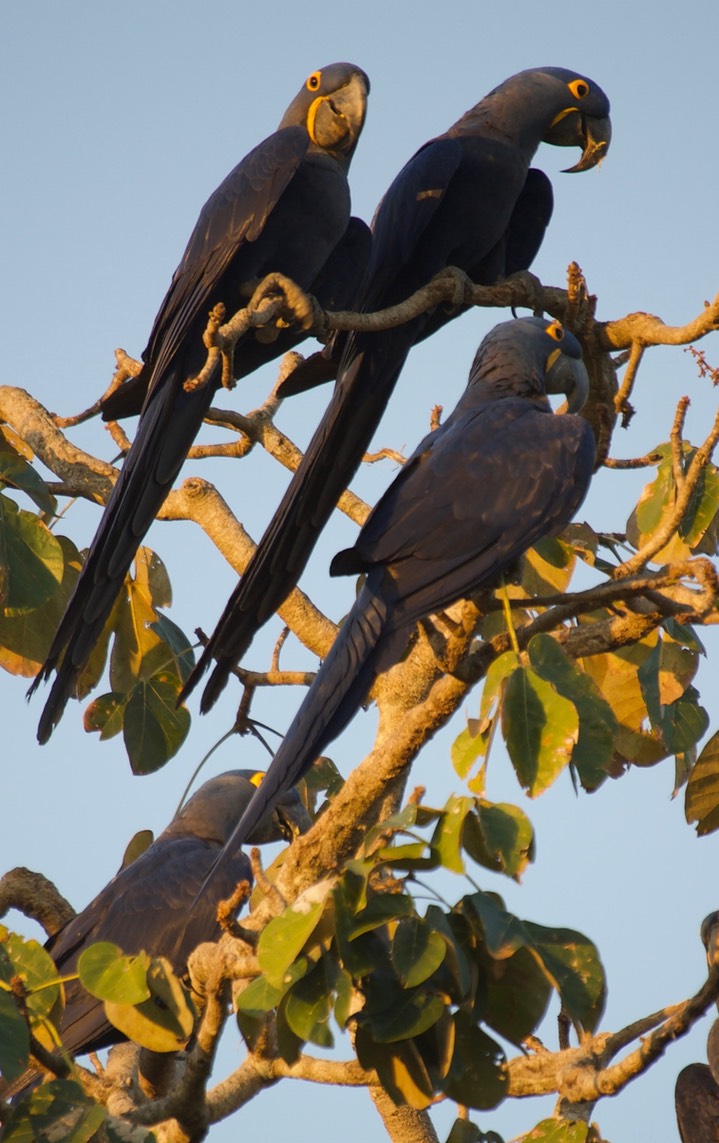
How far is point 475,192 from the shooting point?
14.5 feet

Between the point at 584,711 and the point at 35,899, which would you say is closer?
the point at 584,711

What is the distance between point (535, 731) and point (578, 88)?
3.39 meters

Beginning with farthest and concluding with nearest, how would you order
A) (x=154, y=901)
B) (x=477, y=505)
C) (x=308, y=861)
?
1. (x=154, y=901)
2. (x=477, y=505)
3. (x=308, y=861)

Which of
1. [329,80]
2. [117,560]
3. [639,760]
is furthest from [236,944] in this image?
[329,80]

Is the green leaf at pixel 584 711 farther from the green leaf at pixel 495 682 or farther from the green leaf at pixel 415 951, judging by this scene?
the green leaf at pixel 415 951

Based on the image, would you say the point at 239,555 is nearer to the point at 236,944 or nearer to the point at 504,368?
the point at 504,368

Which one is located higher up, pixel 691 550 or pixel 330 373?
pixel 330 373

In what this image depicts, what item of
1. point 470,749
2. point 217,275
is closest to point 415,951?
point 470,749

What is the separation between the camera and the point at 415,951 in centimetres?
203

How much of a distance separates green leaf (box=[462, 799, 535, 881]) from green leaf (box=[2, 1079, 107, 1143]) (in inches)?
29.8

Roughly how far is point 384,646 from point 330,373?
1.70 metres

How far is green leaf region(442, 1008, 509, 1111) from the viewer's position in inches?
86.3

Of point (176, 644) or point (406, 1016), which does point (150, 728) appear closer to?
point (176, 644)

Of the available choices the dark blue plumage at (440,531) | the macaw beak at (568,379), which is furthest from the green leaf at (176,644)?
the macaw beak at (568,379)
